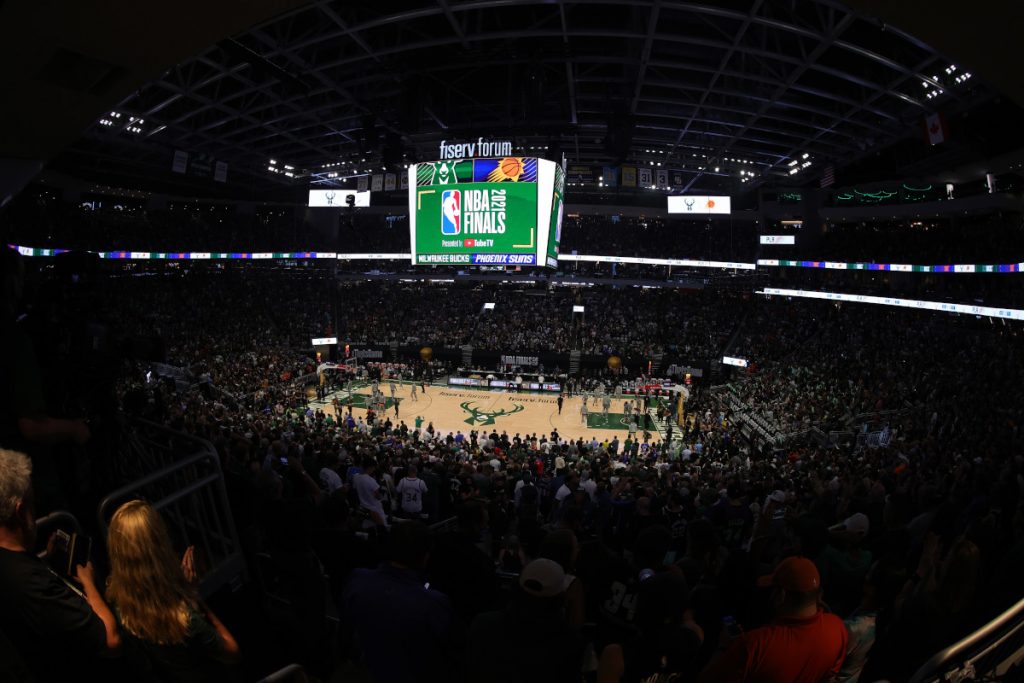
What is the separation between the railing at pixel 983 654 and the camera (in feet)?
7.79

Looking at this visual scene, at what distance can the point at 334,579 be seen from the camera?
4840 millimetres

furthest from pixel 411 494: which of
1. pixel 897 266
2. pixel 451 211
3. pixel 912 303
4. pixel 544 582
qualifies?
pixel 897 266

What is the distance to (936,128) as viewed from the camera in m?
21.3

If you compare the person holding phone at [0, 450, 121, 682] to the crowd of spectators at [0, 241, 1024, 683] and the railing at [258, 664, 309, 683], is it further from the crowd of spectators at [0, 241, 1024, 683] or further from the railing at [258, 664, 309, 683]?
the railing at [258, 664, 309, 683]

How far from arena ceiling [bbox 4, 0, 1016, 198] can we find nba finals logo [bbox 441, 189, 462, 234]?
326 centimetres

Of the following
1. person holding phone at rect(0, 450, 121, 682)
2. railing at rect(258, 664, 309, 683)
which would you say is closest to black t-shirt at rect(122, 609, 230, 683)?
person holding phone at rect(0, 450, 121, 682)

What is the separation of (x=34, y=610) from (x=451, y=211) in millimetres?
22888

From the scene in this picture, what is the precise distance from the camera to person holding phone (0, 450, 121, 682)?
1991 millimetres

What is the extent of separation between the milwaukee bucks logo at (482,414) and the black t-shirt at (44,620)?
2626cm

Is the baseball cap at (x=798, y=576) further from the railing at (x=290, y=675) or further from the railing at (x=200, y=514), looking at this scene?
the railing at (x=200, y=514)

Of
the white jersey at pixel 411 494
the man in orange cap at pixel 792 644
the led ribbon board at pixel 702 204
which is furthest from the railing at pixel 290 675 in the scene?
the led ribbon board at pixel 702 204

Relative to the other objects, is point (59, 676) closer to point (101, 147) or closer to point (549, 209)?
point (549, 209)

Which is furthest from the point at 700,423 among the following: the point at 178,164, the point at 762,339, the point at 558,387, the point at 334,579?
the point at 178,164

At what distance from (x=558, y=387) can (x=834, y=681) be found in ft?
110
